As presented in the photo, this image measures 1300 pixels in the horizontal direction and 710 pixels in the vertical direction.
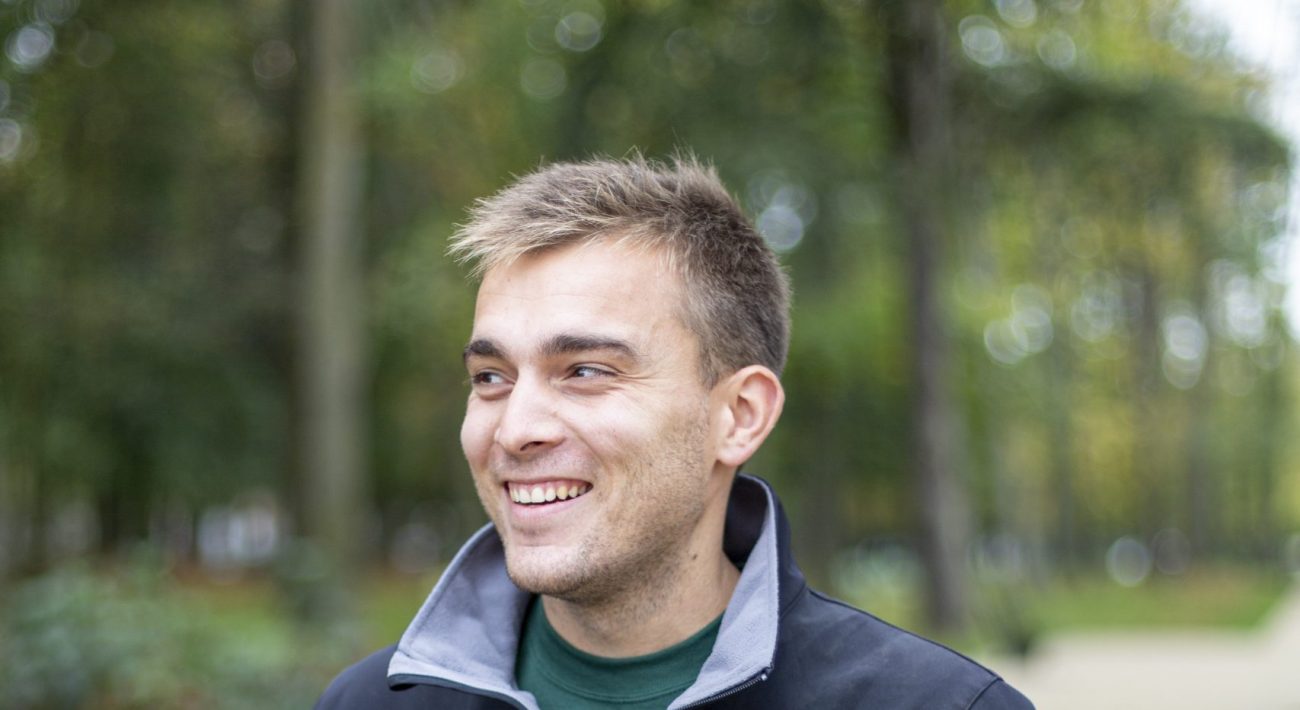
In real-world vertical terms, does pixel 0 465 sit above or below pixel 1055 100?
below

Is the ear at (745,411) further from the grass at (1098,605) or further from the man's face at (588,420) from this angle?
the grass at (1098,605)

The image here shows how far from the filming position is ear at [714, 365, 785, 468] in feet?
8.29

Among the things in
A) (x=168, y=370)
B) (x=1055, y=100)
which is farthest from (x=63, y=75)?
(x=1055, y=100)

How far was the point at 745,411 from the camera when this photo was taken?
2.57 meters

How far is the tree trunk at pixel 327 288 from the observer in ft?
39.1

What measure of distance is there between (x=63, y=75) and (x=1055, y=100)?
10.4 m

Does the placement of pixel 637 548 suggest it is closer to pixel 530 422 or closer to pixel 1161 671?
pixel 530 422

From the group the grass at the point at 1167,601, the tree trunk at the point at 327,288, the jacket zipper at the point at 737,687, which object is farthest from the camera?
the grass at the point at 1167,601

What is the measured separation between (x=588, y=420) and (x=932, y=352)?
427 inches

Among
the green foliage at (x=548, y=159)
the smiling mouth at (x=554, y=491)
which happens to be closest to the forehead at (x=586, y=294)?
the smiling mouth at (x=554, y=491)

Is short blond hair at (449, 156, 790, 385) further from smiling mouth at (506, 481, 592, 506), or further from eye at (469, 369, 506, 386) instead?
smiling mouth at (506, 481, 592, 506)

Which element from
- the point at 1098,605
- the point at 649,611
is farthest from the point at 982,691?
the point at 1098,605

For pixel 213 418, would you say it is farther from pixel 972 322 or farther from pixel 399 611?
pixel 972 322

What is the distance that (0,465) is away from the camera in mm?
20734
